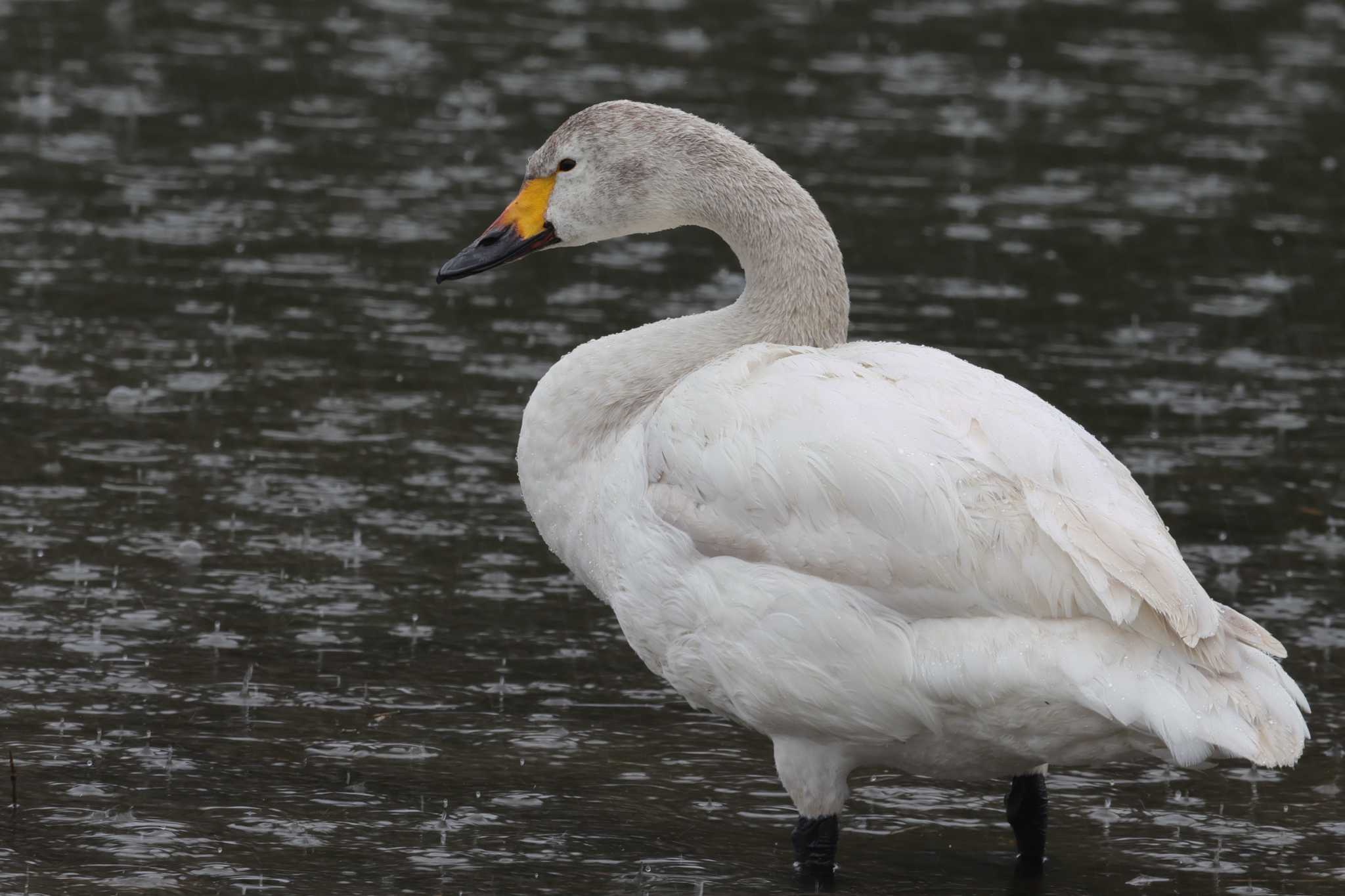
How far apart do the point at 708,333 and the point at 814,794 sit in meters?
1.66

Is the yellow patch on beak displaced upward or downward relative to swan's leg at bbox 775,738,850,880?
upward

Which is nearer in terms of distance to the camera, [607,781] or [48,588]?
[607,781]

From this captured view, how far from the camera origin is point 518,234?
8289 mm

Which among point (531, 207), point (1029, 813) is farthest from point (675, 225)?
point (1029, 813)

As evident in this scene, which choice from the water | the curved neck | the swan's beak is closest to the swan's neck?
the curved neck

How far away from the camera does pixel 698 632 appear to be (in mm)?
6988

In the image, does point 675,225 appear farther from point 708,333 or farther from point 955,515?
point 955,515

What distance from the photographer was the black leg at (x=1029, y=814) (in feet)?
24.4

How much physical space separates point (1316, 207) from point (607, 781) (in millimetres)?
10228

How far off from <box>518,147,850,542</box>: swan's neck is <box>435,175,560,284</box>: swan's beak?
19.7 inches

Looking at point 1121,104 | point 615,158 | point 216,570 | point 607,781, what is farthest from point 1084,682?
point 1121,104

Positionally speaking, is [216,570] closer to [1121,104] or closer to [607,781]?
[607,781]

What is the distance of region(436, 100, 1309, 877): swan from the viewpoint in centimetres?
653

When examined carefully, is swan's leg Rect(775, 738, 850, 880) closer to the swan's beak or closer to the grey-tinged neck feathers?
the grey-tinged neck feathers
